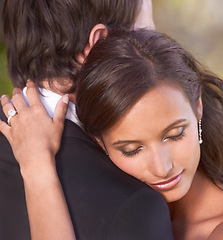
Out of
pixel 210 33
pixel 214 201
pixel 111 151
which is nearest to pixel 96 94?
pixel 111 151

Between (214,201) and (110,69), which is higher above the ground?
(110,69)

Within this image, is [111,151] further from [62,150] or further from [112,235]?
[112,235]

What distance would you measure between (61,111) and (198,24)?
3.60 meters

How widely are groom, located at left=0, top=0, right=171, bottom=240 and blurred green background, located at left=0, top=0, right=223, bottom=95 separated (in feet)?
9.34

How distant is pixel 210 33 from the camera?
5.17m

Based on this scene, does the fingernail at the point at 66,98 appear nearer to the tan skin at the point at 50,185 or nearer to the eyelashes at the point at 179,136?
the tan skin at the point at 50,185

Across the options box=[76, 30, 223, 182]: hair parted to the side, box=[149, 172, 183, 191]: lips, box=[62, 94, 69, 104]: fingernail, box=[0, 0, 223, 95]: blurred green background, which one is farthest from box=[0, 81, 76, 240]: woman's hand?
box=[0, 0, 223, 95]: blurred green background

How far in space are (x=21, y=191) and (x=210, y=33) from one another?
3.79 meters

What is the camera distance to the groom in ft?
5.13

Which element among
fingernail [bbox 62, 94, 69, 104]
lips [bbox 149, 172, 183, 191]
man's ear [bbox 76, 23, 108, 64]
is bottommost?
lips [bbox 149, 172, 183, 191]

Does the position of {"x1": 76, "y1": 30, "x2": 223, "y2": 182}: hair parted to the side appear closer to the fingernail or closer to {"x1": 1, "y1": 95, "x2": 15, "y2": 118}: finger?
the fingernail

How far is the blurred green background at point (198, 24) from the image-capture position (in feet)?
16.3

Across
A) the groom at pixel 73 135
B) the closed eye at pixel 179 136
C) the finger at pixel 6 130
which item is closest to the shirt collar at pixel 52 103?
the groom at pixel 73 135

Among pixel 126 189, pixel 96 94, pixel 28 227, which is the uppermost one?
pixel 96 94
